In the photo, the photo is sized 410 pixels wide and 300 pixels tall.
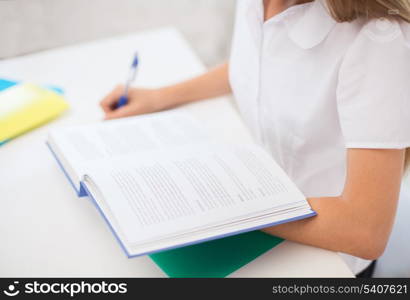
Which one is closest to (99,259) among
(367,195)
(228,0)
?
(367,195)

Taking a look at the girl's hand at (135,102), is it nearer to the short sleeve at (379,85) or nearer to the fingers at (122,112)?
the fingers at (122,112)

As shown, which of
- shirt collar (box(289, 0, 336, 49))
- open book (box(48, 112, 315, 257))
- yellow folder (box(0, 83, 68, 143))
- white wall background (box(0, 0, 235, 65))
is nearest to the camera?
open book (box(48, 112, 315, 257))

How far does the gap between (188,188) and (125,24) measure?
918mm

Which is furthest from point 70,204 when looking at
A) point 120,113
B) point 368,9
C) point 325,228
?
point 368,9

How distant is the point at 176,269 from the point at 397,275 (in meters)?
0.49

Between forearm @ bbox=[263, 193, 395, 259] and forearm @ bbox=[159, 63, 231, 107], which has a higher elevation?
forearm @ bbox=[159, 63, 231, 107]

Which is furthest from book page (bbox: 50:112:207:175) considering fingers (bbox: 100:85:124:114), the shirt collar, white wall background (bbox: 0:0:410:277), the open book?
white wall background (bbox: 0:0:410:277)

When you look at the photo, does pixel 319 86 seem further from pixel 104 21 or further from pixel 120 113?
pixel 104 21

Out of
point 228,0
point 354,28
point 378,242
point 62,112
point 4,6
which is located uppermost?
point 228,0

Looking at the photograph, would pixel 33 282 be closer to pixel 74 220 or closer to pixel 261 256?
pixel 74 220

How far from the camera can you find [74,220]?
74cm

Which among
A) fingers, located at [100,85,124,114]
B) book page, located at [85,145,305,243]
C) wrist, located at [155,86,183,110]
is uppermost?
fingers, located at [100,85,124,114]

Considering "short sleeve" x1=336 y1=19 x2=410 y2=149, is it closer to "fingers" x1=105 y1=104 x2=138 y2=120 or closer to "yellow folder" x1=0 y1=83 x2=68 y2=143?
"fingers" x1=105 y1=104 x2=138 y2=120

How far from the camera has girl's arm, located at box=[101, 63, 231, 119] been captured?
978 millimetres
